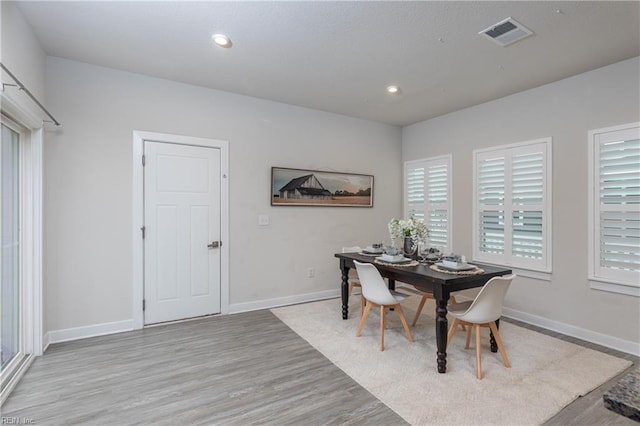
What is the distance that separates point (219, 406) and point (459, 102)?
426cm

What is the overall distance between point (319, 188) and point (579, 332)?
3.41 meters

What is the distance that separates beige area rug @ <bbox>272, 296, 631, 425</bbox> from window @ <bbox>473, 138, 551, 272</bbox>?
883 mm

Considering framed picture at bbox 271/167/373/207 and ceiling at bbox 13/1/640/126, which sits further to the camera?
framed picture at bbox 271/167/373/207

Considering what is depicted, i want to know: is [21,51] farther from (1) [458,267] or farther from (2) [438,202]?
(2) [438,202]

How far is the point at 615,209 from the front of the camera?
3.01 metres

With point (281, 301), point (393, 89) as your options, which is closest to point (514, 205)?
point (393, 89)

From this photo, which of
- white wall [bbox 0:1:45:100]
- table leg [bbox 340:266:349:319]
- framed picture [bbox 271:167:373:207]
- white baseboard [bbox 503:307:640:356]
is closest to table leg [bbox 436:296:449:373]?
table leg [bbox 340:266:349:319]

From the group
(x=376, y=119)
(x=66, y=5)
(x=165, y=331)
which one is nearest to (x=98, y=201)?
(x=165, y=331)

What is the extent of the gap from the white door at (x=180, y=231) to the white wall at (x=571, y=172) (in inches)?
143

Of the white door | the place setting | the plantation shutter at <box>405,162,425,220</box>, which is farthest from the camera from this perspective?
the plantation shutter at <box>405,162,425,220</box>

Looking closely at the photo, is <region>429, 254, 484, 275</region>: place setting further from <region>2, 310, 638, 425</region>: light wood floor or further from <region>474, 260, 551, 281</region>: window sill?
<region>474, 260, 551, 281</region>: window sill

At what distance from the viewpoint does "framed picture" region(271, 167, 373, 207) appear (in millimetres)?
4281

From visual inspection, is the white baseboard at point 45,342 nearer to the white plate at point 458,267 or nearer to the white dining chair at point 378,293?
the white dining chair at point 378,293

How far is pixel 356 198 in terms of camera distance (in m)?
4.95
